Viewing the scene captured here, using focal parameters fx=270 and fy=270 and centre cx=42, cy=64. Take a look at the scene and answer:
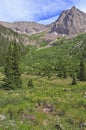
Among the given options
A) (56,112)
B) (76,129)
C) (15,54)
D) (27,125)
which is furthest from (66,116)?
(15,54)

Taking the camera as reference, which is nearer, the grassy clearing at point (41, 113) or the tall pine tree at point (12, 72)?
the grassy clearing at point (41, 113)

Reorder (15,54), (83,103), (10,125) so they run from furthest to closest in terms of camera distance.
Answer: (15,54) < (83,103) < (10,125)

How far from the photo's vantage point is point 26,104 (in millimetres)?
20344

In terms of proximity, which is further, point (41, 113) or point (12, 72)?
point (12, 72)

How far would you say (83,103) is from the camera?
69.0ft

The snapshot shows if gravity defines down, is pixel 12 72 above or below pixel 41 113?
below

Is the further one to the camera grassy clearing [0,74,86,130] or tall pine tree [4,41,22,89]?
tall pine tree [4,41,22,89]

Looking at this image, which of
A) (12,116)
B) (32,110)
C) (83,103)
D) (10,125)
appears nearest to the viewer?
(10,125)

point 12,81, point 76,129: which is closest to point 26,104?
point 76,129

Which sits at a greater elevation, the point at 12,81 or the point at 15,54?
Answer: the point at 15,54

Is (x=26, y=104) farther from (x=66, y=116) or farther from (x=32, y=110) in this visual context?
(x=66, y=116)

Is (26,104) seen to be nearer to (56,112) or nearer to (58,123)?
(56,112)

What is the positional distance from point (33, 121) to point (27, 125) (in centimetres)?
123

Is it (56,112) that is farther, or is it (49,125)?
(56,112)
